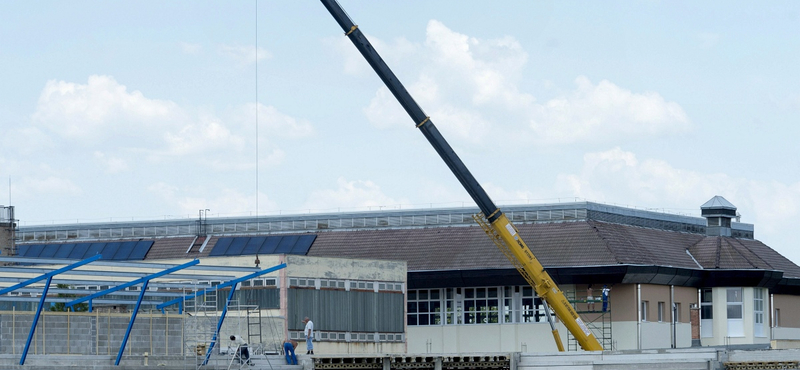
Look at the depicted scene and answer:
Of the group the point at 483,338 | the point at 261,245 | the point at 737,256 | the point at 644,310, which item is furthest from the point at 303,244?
the point at 737,256

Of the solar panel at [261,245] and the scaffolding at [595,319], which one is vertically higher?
the solar panel at [261,245]

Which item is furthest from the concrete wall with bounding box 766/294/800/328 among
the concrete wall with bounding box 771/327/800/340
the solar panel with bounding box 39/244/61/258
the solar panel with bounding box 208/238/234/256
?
the solar panel with bounding box 39/244/61/258

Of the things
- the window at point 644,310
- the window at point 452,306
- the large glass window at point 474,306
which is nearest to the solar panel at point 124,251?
the large glass window at point 474,306

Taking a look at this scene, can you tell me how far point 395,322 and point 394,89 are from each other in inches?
459

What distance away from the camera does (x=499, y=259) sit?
65562 mm

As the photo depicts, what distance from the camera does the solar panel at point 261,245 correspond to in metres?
70.8

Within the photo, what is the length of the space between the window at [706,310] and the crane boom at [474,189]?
14.9 meters

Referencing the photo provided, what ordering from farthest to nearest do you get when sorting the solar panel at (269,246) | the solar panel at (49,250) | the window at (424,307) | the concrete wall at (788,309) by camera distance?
the solar panel at (49,250) → the concrete wall at (788,309) → the solar panel at (269,246) → the window at (424,307)

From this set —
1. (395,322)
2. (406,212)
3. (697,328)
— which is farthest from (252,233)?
(697,328)

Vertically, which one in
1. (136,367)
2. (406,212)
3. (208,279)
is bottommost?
(136,367)

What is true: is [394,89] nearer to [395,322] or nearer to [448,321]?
[395,322]

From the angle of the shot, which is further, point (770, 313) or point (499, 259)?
point (770, 313)

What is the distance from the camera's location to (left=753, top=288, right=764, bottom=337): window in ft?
224

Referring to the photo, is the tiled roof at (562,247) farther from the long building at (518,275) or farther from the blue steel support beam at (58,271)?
the blue steel support beam at (58,271)
